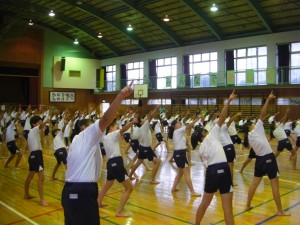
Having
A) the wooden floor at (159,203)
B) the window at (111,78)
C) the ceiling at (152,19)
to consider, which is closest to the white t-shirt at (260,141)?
the wooden floor at (159,203)

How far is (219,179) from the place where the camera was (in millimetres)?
5059

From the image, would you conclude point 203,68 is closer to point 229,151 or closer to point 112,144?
point 229,151

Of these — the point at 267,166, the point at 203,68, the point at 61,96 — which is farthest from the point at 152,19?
the point at 267,166

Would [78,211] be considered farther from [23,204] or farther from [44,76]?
[44,76]

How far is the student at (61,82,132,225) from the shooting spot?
327 centimetres

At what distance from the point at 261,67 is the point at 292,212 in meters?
19.8

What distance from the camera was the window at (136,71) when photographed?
33.6 meters

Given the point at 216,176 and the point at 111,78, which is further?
the point at 111,78

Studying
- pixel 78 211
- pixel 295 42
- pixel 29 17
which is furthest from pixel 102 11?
pixel 78 211

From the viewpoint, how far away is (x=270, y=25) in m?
23.4

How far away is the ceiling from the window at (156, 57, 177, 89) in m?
1.40

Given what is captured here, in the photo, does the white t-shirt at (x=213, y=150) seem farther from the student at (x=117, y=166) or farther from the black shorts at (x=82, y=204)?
the black shorts at (x=82, y=204)

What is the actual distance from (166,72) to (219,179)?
2678cm

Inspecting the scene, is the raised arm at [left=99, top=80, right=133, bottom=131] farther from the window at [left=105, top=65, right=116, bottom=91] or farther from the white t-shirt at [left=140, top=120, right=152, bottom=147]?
the window at [left=105, top=65, right=116, bottom=91]
